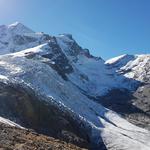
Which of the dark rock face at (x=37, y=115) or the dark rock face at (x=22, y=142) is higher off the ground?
the dark rock face at (x=37, y=115)

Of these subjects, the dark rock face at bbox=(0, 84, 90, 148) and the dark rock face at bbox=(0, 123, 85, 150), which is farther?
the dark rock face at bbox=(0, 84, 90, 148)

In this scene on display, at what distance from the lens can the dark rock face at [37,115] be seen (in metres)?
130

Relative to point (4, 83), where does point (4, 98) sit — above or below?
below

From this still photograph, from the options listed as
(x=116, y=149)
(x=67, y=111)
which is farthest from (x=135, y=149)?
(x=67, y=111)

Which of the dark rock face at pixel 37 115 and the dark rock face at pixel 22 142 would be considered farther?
the dark rock face at pixel 37 115

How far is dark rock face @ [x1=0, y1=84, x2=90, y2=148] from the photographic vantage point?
130 m

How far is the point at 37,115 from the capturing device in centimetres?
14262

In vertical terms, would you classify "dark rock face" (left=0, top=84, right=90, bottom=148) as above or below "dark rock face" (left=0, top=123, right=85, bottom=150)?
above

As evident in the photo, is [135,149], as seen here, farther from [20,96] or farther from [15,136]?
[15,136]

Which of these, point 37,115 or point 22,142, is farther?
point 37,115

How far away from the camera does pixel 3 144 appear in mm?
32469

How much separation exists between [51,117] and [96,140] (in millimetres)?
23273

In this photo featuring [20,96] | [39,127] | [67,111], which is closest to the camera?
[39,127]

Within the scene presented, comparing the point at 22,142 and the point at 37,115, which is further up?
the point at 37,115
